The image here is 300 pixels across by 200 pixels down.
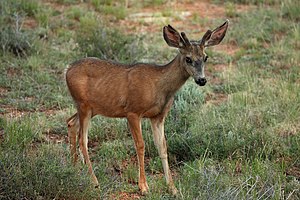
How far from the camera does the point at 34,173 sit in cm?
622

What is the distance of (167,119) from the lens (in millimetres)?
9062

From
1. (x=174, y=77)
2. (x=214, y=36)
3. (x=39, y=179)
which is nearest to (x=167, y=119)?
(x=174, y=77)

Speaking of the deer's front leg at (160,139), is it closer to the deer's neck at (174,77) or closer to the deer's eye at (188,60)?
the deer's neck at (174,77)

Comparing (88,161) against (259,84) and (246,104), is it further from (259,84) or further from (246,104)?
(259,84)

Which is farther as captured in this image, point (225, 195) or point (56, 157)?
point (56, 157)

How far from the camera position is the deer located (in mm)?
7266

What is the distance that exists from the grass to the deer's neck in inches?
33.8

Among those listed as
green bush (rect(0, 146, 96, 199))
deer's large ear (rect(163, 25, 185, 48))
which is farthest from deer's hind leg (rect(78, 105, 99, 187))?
deer's large ear (rect(163, 25, 185, 48))

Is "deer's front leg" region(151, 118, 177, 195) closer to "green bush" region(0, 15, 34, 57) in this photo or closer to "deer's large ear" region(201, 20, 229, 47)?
"deer's large ear" region(201, 20, 229, 47)

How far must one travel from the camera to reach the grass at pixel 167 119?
6.36 metres

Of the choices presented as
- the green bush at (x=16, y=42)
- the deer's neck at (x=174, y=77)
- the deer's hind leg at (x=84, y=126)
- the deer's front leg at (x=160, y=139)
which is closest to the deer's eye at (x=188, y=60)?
the deer's neck at (x=174, y=77)

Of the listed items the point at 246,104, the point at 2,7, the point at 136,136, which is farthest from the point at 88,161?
the point at 2,7

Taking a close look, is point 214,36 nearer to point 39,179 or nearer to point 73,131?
point 73,131

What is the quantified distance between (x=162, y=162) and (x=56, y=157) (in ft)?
4.87
